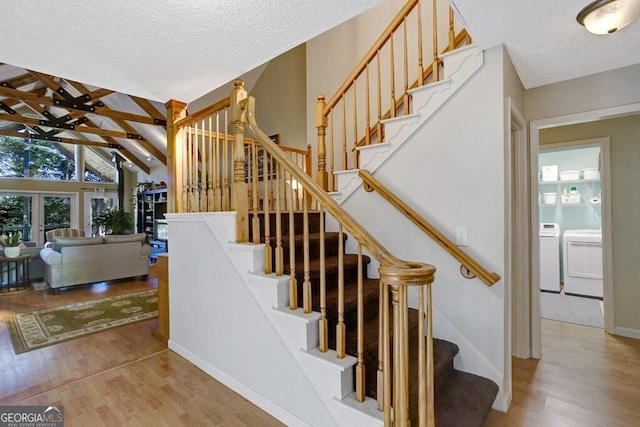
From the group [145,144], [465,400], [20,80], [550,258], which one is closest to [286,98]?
[465,400]

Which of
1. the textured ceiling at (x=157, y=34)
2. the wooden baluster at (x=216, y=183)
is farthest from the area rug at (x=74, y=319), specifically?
the textured ceiling at (x=157, y=34)

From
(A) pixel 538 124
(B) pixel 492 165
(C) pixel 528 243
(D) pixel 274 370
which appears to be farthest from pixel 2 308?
(A) pixel 538 124

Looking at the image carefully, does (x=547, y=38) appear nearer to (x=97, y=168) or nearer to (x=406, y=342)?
(x=406, y=342)

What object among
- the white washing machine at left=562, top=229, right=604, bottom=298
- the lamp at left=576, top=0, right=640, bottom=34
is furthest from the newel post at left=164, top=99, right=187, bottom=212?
the white washing machine at left=562, top=229, right=604, bottom=298

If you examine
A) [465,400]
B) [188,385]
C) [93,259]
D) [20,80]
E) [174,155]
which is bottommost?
[188,385]

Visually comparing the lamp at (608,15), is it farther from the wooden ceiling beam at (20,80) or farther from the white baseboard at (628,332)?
the wooden ceiling beam at (20,80)

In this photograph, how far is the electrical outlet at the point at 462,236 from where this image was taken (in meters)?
2.07

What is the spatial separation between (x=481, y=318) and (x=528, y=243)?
1106 millimetres

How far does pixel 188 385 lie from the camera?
7.57 feet

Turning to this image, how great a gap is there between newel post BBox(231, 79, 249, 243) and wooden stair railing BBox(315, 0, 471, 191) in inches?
34.9

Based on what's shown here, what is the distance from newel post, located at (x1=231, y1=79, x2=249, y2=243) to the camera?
7.14 feet

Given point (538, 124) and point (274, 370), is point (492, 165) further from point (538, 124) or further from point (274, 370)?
point (274, 370)

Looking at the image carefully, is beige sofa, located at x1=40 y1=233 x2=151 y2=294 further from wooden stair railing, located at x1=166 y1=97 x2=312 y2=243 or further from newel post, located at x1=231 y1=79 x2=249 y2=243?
newel post, located at x1=231 y1=79 x2=249 y2=243

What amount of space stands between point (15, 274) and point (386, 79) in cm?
688
